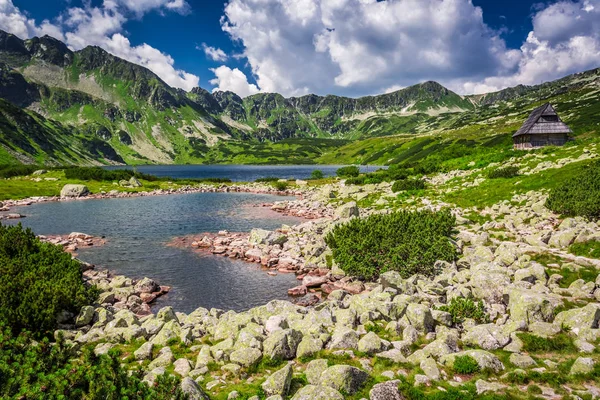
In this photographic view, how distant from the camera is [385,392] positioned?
10.7 meters

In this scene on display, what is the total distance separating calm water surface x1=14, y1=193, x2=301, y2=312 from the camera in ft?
86.4

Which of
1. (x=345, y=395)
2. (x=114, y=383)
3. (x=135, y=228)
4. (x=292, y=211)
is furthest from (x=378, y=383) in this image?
(x=292, y=211)

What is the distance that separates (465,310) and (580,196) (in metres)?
19.8

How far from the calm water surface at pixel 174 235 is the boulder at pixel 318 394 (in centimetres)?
1383

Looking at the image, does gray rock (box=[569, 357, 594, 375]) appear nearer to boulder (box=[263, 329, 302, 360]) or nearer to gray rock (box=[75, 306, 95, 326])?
boulder (box=[263, 329, 302, 360])

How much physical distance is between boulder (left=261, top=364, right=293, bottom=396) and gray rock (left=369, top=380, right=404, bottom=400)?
9.21 feet

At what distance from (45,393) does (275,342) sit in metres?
7.71

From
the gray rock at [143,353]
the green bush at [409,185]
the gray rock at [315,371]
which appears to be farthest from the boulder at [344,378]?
the green bush at [409,185]

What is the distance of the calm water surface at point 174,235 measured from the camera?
26344 millimetres

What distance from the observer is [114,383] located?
397 inches

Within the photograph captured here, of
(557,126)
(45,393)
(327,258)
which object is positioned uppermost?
(557,126)

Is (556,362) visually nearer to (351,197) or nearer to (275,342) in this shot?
(275,342)

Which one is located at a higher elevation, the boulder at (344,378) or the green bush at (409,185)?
the green bush at (409,185)

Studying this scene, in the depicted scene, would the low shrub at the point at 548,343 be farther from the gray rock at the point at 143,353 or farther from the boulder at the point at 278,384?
the gray rock at the point at 143,353
